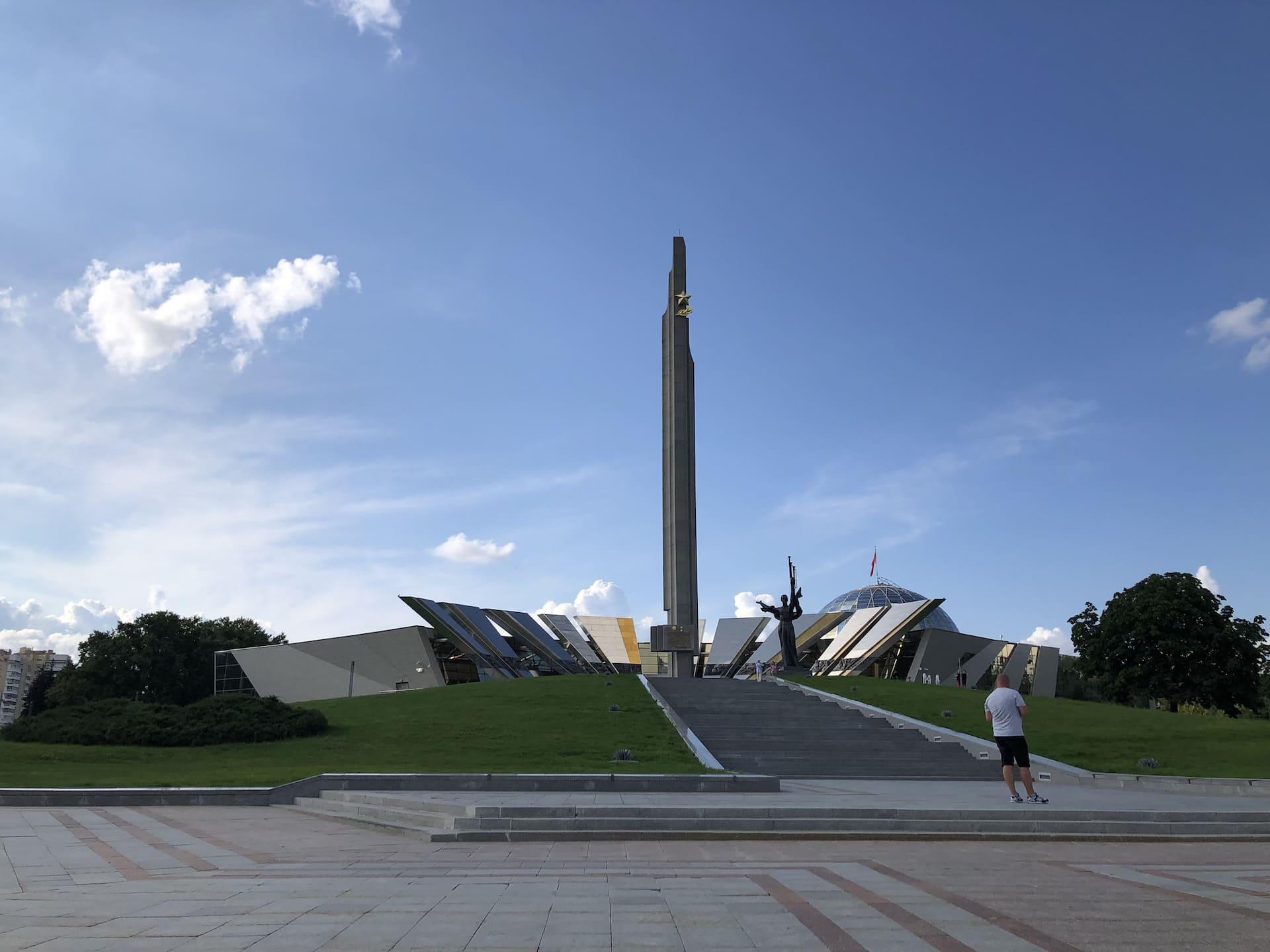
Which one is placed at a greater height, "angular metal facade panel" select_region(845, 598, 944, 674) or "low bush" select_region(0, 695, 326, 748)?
"angular metal facade panel" select_region(845, 598, 944, 674)

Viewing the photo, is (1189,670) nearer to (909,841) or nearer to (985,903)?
(909,841)

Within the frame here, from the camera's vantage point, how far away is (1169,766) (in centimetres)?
1570

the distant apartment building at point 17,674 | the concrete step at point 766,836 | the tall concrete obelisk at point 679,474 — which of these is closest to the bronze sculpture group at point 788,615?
the tall concrete obelisk at point 679,474

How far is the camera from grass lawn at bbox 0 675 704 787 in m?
13.9

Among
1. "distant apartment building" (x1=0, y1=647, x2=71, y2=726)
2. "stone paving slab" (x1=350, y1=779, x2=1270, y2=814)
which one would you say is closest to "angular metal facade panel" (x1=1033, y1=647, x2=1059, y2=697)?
"stone paving slab" (x1=350, y1=779, x2=1270, y2=814)

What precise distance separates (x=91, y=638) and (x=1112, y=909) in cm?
5673

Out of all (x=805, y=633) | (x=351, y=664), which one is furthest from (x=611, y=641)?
(x=351, y=664)

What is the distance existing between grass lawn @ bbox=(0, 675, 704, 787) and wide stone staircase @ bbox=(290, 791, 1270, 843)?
488cm

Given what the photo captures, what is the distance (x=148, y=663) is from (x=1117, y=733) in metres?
48.3

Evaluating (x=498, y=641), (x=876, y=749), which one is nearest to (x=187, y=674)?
(x=498, y=641)

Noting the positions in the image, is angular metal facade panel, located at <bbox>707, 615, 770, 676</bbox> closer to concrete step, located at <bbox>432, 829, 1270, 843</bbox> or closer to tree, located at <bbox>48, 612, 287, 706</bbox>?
tree, located at <bbox>48, 612, 287, 706</bbox>

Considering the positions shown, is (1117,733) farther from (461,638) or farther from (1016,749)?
(461,638)

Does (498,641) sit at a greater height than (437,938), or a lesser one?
greater

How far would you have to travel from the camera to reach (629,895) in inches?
207
